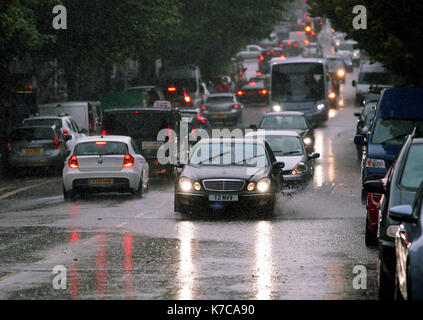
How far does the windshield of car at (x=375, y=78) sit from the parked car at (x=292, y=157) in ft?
115

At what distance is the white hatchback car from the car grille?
15.9 feet

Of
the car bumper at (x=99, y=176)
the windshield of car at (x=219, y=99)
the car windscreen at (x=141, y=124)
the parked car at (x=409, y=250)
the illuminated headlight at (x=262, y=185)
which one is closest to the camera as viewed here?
the parked car at (x=409, y=250)

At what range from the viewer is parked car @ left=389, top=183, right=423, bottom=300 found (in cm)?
800

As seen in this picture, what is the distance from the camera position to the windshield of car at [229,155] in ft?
66.3

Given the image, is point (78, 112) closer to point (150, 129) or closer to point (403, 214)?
point (150, 129)

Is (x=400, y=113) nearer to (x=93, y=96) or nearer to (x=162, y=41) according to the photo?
(x=93, y=96)

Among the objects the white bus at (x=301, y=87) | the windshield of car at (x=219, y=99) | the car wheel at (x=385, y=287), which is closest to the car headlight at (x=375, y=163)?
the car wheel at (x=385, y=287)

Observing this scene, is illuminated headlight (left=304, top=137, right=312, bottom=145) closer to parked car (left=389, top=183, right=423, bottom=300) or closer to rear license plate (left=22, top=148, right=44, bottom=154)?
rear license plate (left=22, top=148, right=44, bottom=154)

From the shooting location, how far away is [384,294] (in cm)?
1023

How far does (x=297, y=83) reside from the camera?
166 ft

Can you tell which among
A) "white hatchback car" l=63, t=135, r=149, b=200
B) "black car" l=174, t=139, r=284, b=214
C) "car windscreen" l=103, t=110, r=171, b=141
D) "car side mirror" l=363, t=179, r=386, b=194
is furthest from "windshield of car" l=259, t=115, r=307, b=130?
"car side mirror" l=363, t=179, r=386, b=194

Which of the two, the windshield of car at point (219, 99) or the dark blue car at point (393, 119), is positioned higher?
the dark blue car at point (393, 119)

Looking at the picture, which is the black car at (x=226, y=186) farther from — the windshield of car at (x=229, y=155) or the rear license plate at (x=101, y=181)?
the rear license plate at (x=101, y=181)

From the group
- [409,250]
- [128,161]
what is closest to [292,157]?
[128,161]
